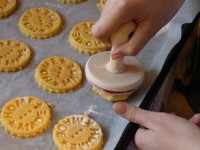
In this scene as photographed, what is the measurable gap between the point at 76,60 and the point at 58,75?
0.08 m

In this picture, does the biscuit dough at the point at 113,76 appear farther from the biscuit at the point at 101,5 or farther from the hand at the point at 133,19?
the biscuit at the point at 101,5

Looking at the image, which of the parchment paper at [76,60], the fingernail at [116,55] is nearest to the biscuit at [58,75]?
the parchment paper at [76,60]

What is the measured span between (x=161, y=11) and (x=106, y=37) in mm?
123

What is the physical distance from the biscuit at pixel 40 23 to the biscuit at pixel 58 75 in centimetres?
9

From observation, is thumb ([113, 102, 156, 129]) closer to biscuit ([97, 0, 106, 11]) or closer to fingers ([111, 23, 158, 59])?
fingers ([111, 23, 158, 59])

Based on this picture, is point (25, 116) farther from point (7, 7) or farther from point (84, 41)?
point (7, 7)

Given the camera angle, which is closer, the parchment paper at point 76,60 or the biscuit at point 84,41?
the parchment paper at point 76,60

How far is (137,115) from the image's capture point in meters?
0.74

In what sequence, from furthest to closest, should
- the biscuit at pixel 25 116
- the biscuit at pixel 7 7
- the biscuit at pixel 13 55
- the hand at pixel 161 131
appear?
the biscuit at pixel 7 7 → the biscuit at pixel 13 55 → the biscuit at pixel 25 116 → the hand at pixel 161 131

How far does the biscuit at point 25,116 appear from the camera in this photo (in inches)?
30.9

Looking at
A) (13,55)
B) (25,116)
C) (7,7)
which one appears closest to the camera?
(25,116)

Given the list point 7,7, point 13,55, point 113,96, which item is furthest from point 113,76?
point 7,7

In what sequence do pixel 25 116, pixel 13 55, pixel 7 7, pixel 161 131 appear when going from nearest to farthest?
1. pixel 161 131
2. pixel 25 116
3. pixel 13 55
4. pixel 7 7

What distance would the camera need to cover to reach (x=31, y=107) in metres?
0.83
